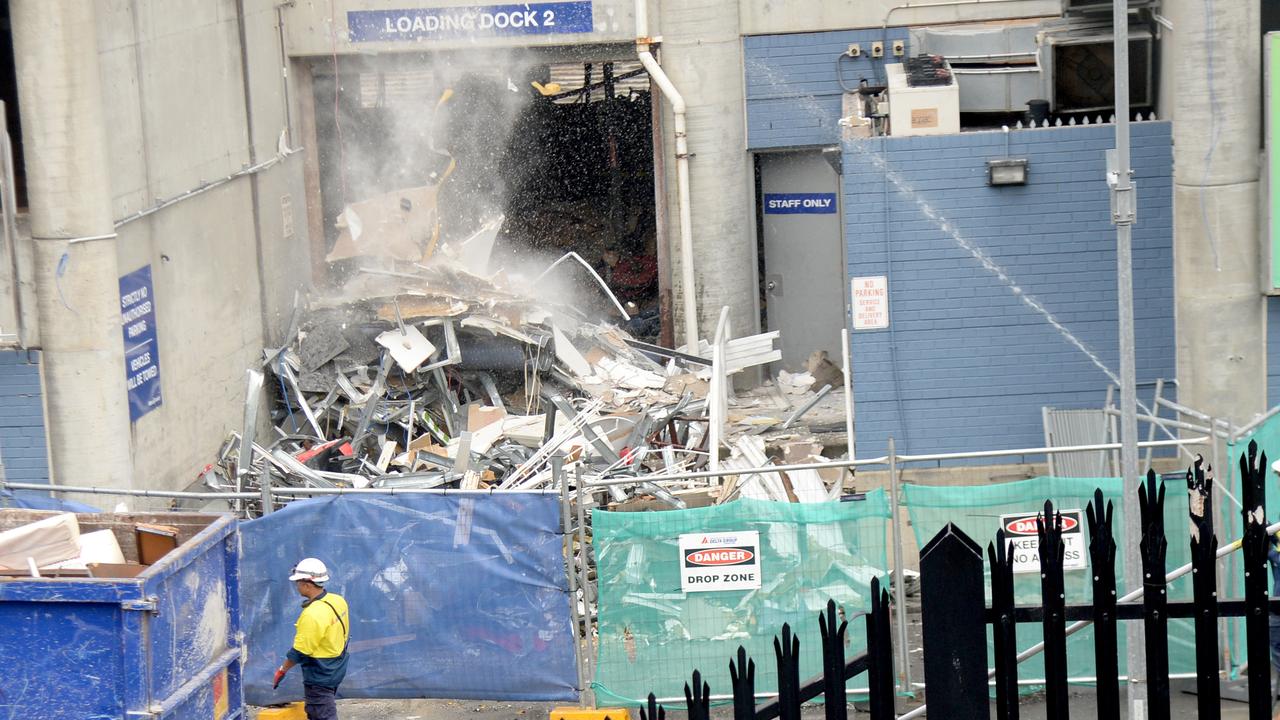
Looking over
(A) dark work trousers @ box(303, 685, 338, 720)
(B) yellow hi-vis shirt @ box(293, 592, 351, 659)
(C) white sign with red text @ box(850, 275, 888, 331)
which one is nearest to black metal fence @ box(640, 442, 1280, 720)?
(B) yellow hi-vis shirt @ box(293, 592, 351, 659)

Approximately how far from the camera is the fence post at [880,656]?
4.21 metres

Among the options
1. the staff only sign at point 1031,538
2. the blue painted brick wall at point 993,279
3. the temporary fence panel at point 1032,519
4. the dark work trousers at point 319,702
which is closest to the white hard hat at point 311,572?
the dark work trousers at point 319,702

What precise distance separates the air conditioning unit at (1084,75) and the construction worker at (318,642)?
789 cm

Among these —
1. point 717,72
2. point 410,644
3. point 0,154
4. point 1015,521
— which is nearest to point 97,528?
point 410,644

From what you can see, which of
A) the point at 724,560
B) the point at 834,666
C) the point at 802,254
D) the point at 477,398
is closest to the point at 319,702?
the point at 724,560

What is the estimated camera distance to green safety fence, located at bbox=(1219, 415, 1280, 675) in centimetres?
1041

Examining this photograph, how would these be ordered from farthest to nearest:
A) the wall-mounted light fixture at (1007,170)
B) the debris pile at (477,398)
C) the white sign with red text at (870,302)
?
1. the debris pile at (477,398)
2. the white sign with red text at (870,302)
3. the wall-mounted light fixture at (1007,170)

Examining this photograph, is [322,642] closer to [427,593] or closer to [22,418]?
[427,593]

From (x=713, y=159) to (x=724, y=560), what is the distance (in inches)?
348

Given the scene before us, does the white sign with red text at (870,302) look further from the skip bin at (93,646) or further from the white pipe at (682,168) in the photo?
the skip bin at (93,646)

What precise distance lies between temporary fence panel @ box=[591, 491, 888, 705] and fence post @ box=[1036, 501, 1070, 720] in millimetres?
6414

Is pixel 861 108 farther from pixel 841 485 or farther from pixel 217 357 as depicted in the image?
pixel 217 357

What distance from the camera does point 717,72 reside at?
1856cm

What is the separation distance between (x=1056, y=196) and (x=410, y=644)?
6696 mm
